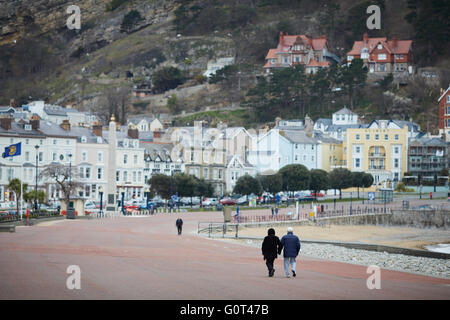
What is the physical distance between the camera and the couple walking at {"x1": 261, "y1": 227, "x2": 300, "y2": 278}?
80.8ft

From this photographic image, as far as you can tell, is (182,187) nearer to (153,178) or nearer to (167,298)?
(153,178)

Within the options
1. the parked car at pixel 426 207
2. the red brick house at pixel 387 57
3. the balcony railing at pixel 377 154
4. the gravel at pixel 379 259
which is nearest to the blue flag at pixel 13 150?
the gravel at pixel 379 259

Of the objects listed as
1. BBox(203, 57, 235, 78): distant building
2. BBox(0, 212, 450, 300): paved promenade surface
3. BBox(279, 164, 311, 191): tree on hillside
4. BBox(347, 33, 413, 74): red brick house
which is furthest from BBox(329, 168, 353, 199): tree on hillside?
BBox(203, 57, 235, 78): distant building

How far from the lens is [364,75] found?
5856 inches

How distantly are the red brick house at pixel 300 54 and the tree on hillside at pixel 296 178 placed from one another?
71.4m

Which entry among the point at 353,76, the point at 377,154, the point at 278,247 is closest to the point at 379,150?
the point at 377,154

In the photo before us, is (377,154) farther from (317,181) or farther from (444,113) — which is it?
(317,181)

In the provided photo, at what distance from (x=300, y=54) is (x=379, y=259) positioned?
136m

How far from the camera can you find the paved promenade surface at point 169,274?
69.3 feet

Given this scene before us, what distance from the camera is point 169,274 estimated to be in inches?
987

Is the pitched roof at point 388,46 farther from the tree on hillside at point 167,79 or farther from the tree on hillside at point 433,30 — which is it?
the tree on hillside at point 167,79

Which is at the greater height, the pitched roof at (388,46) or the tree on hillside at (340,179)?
the pitched roof at (388,46)

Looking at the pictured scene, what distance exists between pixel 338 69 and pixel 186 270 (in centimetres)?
13166
